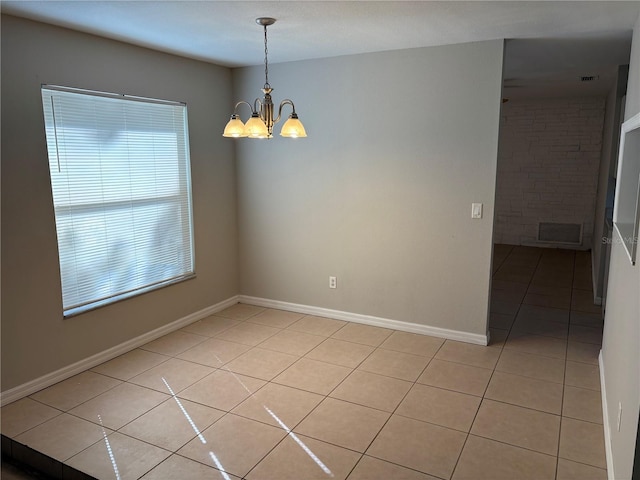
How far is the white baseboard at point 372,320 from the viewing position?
12.6 ft

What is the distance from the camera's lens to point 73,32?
3.07 m

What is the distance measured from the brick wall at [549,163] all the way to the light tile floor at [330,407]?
3.80 meters

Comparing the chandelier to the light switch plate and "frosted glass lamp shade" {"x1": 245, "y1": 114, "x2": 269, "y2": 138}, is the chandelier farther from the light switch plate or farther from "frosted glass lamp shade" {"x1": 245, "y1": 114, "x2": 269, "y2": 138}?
the light switch plate

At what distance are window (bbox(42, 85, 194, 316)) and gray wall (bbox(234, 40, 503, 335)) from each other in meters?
0.82

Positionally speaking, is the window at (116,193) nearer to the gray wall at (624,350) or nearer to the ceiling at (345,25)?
the ceiling at (345,25)

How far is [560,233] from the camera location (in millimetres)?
7457

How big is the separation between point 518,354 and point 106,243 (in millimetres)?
3178

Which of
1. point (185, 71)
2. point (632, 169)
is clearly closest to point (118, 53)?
point (185, 71)

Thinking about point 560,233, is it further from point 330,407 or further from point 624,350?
point 330,407

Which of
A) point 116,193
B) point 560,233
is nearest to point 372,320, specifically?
point 116,193

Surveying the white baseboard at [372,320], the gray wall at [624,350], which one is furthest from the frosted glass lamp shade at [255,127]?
the white baseboard at [372,320]

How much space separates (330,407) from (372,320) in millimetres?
1451

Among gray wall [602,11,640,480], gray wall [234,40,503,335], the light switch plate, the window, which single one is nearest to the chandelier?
the window

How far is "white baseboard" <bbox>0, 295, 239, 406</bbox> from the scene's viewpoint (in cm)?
294
